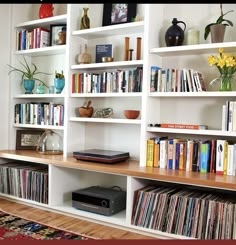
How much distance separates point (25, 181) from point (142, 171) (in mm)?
1356

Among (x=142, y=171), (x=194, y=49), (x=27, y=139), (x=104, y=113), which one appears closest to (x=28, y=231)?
(x=142, y=171)

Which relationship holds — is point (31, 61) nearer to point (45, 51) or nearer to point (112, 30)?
point (45, 51)

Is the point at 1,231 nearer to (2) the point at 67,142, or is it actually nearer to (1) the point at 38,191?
(1) the point at 38,191

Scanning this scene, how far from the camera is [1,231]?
2.23 m

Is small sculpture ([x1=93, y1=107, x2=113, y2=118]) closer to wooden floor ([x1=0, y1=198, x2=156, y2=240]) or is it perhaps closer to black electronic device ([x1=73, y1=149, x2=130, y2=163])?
black electronic device ([x1=73, y1=149, x2=130, y2=163])

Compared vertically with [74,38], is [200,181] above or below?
below

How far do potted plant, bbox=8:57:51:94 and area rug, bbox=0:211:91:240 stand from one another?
148cm

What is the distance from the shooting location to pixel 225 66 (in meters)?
2.14

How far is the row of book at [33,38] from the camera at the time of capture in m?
3.21

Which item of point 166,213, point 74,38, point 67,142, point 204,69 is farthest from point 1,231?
point 204,69

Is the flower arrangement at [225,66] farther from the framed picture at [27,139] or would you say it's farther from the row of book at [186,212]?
the framed picture at [27,139]

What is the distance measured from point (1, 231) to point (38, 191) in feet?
2.13

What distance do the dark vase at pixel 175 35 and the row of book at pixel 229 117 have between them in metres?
0.65

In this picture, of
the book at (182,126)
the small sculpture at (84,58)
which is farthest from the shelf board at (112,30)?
the book at (182,126)
